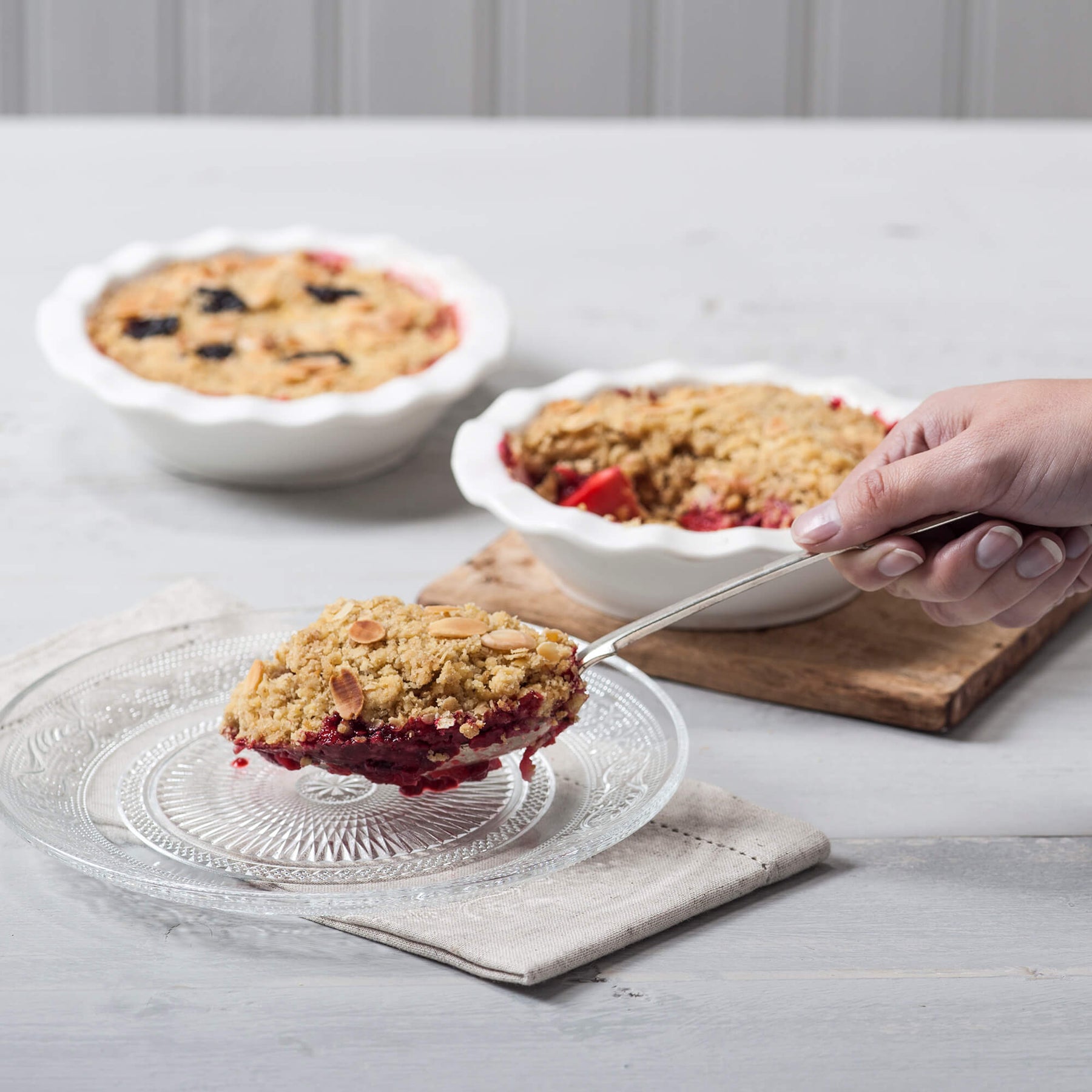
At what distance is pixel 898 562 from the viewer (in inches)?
43.3

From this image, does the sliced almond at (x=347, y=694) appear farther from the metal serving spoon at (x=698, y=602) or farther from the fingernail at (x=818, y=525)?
the fingernail at (x=818, y=525)

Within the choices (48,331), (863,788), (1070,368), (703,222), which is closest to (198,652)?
(863,788)

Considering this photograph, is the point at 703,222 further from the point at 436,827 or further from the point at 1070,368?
the point at 436,827

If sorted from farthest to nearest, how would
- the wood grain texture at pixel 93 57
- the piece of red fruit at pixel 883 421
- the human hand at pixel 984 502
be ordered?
the wood grain texture at pixel 93 57, the piece of red fruit at pixel 883 421, the human hand at pixel 984 502

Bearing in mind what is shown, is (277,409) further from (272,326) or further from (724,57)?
(724,57)

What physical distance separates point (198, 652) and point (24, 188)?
1.67 meters

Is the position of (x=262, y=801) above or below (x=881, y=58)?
below

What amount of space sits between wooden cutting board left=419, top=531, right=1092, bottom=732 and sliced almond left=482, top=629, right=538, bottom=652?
0.29 meters

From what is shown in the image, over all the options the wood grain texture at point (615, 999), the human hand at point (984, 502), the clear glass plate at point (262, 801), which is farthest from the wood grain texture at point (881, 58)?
the wood grain texture at point (615, 999)

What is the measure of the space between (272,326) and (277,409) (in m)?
0.24

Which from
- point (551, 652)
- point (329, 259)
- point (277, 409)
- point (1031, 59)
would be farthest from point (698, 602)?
point (1031, 59)

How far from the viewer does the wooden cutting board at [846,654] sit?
1215 mm

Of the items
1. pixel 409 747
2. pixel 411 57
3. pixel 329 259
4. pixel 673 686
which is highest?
pixel 411 57

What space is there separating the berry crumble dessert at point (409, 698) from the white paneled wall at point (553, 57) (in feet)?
10.6
